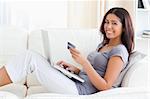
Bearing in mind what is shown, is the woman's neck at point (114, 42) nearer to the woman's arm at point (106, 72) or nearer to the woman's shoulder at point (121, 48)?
the woman's shoulder at point (121, 48)

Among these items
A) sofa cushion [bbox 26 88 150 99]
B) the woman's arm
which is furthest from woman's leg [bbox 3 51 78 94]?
sofa cushion [bbox 26 88 150 99]

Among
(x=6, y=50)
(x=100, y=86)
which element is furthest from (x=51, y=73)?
(x=6, y=50)

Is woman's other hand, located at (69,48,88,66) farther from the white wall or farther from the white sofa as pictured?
the white wall

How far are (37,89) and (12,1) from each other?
1.44m

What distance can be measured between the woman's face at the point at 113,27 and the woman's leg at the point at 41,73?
0.44m

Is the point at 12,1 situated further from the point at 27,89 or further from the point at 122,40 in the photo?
the point at 122,40

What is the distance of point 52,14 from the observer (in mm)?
3256

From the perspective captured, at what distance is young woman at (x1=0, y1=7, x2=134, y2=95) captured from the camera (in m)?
1.68

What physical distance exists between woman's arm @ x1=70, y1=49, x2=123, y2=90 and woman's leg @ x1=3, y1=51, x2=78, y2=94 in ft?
0.44

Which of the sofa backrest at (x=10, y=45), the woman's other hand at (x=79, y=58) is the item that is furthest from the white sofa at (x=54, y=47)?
the woman's other hand at (x=79, y=58)

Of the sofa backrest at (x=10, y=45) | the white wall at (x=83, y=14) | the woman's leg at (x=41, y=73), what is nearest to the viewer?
the woman's leg at (x=41, y=73)

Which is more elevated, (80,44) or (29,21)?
(29,21)

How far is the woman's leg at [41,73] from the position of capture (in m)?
1.65

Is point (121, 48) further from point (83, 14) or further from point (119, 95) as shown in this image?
point (83, 14)
